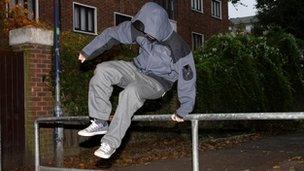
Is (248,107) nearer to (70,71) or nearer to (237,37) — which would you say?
(237,37)

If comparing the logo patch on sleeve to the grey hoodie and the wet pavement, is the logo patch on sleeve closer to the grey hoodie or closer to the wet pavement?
the grey hoodie

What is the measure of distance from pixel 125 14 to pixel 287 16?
10.3 meters

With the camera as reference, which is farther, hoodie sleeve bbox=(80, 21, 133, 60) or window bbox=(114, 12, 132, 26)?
window bbox=(114, 12, 132, 26)

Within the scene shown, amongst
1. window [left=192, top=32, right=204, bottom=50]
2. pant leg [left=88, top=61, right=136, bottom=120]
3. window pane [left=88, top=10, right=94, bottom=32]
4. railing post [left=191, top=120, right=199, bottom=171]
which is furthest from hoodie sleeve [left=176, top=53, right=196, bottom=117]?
window [left=192, top=32, right=204, bottom=50]

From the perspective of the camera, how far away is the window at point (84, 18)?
20391 millimetres

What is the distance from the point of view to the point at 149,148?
36.8 feet

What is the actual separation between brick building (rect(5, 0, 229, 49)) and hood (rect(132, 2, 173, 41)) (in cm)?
796

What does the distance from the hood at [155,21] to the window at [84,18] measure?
52.0 feet

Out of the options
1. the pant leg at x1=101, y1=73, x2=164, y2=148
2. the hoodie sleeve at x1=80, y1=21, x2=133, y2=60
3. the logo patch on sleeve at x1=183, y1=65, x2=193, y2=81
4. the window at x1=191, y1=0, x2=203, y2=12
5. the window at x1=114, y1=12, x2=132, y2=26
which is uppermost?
the window at x1=191, y1=0, x2=203, y2=12

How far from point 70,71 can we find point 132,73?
4677 mm

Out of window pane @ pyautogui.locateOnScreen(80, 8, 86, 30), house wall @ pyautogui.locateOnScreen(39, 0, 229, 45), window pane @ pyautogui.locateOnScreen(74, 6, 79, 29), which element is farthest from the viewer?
window pane @ pyautogui.locateOnScreen(80, 8, 86, 30)

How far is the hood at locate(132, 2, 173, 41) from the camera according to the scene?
457cm

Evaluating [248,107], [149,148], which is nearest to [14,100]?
[149,148]

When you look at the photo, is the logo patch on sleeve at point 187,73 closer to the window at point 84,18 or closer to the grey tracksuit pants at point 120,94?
the grey tracksuit pants at point 120,94
